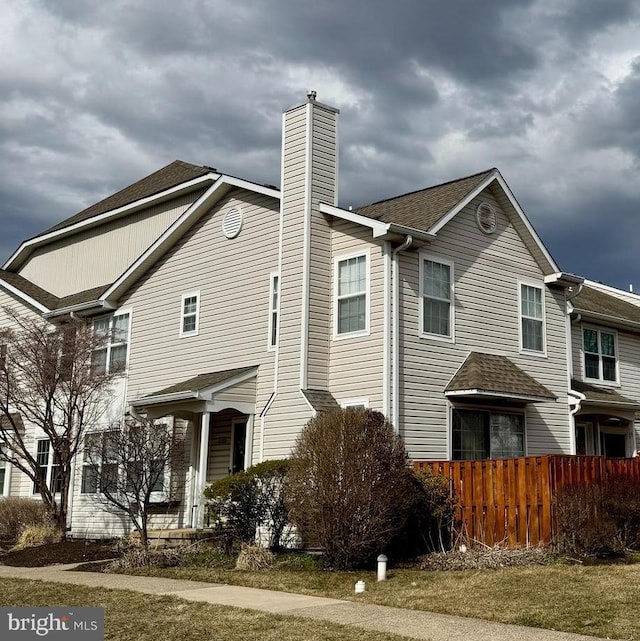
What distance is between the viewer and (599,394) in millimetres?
21453

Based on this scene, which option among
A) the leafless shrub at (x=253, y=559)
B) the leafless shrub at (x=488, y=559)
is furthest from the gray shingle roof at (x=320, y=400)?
the leafless shrub at (x=488, y=559)

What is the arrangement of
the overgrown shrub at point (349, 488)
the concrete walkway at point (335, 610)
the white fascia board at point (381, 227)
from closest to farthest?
1. the concrete walkway at point (335, 610)
2. the overgrown shrub at point (349, 488)
3. the white fascia board at point (381, 227)

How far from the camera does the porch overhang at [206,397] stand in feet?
58.6

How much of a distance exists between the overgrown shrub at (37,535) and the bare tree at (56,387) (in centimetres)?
27

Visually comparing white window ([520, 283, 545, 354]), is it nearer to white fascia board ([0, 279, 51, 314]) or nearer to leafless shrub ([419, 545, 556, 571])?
leafless shrub ([419, 545, 556, 571])

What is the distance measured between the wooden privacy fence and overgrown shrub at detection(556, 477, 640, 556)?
8.6 inches

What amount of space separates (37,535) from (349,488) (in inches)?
349

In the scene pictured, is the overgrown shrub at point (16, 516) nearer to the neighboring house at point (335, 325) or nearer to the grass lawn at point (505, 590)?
the neighboring house at point (335, 325)

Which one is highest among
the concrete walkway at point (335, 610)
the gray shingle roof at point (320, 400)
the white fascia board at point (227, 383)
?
the white fascia board at point (227, 383)

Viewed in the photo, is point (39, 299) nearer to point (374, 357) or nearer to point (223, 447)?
point (223, 447)

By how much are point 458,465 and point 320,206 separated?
19.9 feet

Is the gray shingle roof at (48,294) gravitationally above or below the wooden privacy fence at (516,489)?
above

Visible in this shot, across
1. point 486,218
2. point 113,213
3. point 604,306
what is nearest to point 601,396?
point 604,306

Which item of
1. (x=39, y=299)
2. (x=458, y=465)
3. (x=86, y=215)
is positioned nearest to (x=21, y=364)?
(x=39, y=299)
